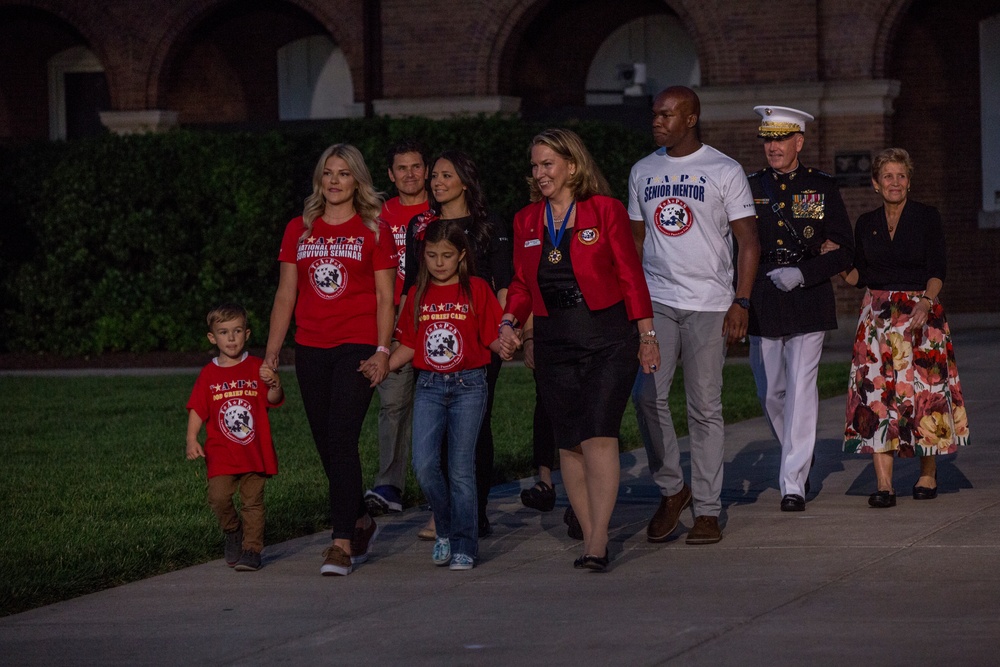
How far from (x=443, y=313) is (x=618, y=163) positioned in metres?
11.6

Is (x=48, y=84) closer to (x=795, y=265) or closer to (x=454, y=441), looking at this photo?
(x=795, y=265)

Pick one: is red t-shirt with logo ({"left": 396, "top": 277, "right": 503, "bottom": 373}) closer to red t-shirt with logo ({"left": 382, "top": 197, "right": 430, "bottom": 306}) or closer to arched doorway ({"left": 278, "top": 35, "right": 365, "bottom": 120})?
red t-shirt with logo ({"left": 382, "top": 197, "right": 430, "bottom": 306})

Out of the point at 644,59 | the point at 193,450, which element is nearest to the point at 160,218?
the point at 644,59

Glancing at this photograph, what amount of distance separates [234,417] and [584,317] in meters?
1.53

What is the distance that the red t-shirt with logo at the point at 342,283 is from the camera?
22.8 feet

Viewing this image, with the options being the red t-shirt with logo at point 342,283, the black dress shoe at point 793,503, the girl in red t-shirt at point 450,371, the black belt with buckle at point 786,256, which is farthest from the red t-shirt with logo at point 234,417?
the black belt with buckle at point 786,256

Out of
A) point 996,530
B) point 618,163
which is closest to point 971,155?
point 618,163

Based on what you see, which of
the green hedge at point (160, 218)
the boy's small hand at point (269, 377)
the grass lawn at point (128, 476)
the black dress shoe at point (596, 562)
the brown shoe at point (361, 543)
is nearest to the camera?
the black dress shoe at point (596, 562)

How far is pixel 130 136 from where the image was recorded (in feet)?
64.2

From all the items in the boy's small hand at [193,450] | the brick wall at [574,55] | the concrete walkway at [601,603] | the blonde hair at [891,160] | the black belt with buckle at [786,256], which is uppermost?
the brick wall at [574,55]

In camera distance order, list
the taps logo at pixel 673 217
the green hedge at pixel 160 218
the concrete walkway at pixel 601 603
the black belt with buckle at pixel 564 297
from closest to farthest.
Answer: the concrete walkway at pixel 601 603 → the black belt with buckle at pixel 564 297 → the taps logo at pixel 673 217 → the green hedge at pixel 160 218

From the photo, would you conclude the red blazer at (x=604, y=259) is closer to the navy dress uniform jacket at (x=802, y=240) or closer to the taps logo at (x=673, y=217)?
the taps logo at (x=673, y=217)

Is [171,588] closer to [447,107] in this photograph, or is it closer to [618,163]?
[618,163]

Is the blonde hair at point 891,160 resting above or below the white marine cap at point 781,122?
below
